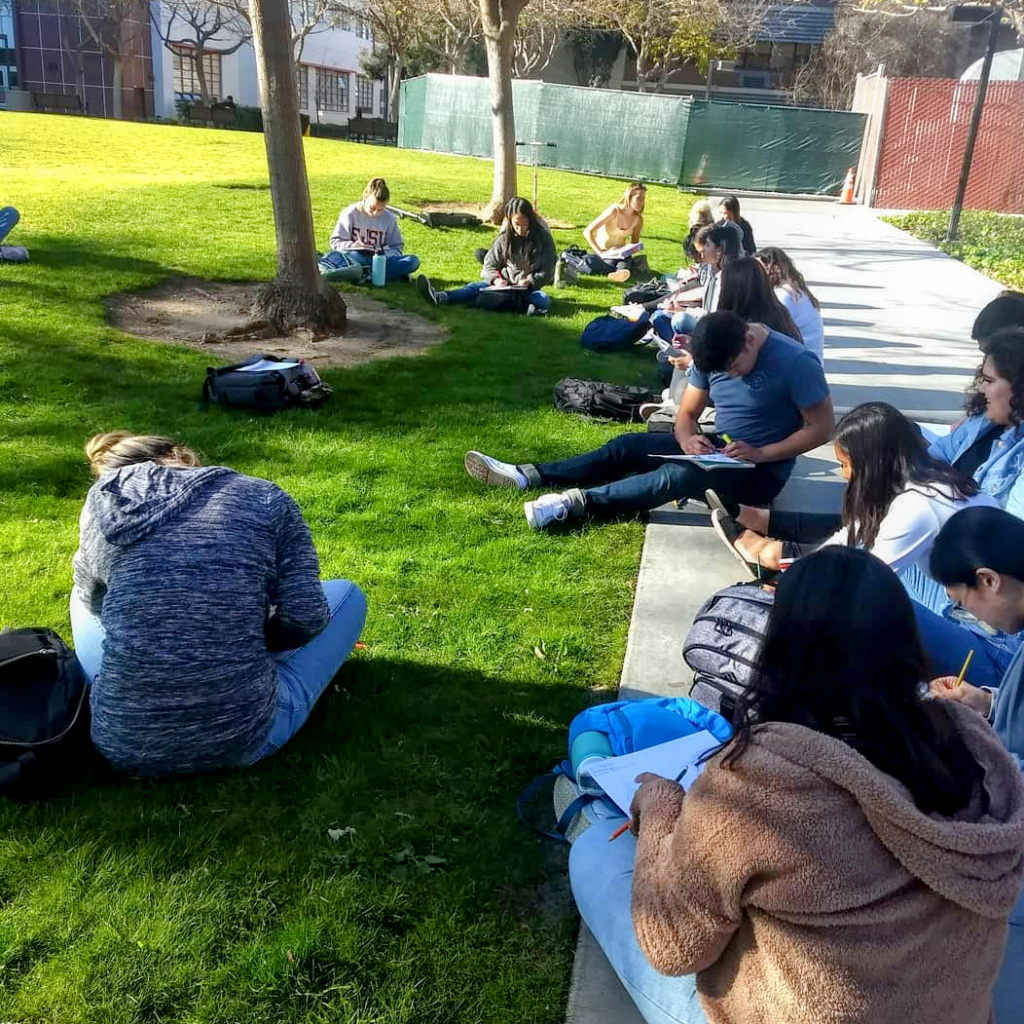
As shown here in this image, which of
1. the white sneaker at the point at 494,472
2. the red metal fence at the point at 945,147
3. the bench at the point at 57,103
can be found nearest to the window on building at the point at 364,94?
the bench at the point at 57,103

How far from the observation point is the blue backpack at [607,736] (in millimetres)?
2850

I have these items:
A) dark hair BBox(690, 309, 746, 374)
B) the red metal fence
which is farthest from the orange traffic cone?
dark hair BBox(690, 309, 746, 374)

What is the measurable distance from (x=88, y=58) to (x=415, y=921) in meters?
55.1

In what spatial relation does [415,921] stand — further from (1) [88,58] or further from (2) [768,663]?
(1) [88,58]

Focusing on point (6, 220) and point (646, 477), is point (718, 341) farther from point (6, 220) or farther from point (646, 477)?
point (6, 220)

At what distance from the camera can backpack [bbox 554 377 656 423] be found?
Result: 22.1 ft

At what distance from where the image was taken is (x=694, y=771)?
2.68 meters

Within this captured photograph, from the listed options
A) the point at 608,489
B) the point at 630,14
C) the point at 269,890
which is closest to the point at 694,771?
the point at 269,890

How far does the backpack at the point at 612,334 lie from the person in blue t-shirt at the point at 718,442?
323cm

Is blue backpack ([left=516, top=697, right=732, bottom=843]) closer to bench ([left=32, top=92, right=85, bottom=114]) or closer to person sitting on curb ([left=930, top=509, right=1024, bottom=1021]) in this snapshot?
person sitting on curb ([left=930, top=509, right=1024, bottom=1021])

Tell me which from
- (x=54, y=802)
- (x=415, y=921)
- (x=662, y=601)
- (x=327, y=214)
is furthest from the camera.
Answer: (x=327, y=214)

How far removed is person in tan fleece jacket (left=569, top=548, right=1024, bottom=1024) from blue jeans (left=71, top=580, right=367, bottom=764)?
1568 mm

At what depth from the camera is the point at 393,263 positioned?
1060 centimetres

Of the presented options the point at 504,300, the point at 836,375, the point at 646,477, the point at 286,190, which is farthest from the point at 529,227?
the point at 646,477
